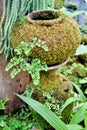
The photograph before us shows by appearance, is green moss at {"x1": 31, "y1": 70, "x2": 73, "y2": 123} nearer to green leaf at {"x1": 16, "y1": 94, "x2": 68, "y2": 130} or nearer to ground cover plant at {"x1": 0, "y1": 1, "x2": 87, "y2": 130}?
ground cover plant at {"x1": 0, "y1": 1, "x2": 87, "y2": 130}

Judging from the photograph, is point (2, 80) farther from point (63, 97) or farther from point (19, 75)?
point (63, 97)

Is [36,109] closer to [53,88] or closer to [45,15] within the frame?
[53,88]

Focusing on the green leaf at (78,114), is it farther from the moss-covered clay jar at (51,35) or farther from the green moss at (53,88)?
the moss-covered clay jar at (51,35)

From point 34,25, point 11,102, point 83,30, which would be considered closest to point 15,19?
point 34,25

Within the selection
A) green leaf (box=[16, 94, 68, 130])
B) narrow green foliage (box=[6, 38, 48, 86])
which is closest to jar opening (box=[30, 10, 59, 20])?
narrow green foliage (box=[6, 38, 48, 86])

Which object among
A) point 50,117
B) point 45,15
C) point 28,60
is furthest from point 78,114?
point 45,15

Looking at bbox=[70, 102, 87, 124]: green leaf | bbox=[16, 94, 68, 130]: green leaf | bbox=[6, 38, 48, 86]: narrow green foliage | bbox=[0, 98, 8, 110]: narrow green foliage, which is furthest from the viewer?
bbox=[0, 98, 8, 110]: narrow green foliage
